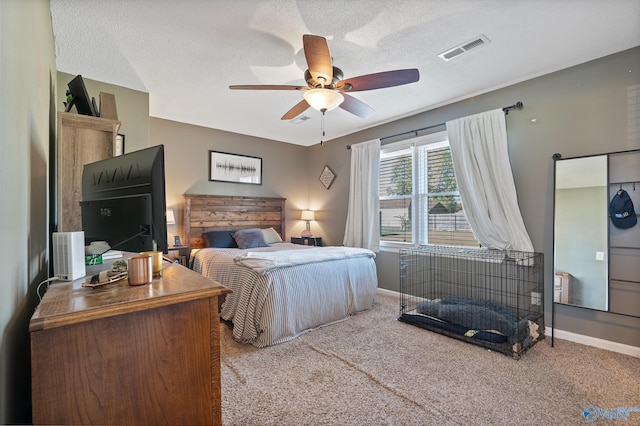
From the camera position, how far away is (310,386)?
202cm

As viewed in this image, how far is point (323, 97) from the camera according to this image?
240 cm

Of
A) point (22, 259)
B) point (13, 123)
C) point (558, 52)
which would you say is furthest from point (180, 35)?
point (558, 52)

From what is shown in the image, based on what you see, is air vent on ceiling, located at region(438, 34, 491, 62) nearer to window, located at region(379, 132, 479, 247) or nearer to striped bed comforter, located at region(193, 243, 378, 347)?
window, located at region(379, 132, 479, 247)

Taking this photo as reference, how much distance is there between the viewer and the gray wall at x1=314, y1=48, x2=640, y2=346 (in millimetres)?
2543

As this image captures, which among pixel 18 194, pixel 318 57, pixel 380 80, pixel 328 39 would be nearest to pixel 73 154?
pixel 18 194

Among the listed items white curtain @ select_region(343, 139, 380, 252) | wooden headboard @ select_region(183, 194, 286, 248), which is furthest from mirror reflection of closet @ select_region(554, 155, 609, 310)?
wooden headboard @ select_region(183, 194, 286, 248)

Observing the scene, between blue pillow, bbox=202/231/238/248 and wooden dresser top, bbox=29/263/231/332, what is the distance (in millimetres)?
3246

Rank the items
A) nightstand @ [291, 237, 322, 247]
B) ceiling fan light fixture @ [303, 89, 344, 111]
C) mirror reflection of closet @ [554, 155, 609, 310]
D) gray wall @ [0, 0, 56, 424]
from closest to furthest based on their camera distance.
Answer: gray wall @ [0, 0, 56, 424] < ceiling fan light fixture @ [303, 89, 344, 111] < mirror reflection of closet @ [554, 155, 609, 310] < nightstand @ [291, 237, 322, 247]

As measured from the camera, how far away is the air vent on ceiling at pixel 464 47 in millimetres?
2377

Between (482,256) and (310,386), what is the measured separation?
2328mm

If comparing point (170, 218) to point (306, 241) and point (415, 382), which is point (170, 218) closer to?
point (306, 241)

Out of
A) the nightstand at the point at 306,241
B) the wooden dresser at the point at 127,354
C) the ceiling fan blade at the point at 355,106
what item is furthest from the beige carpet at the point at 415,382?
the nightstand at the point at 306,241

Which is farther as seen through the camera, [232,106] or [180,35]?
[232,106]

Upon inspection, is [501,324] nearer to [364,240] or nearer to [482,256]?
[482,256]
